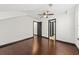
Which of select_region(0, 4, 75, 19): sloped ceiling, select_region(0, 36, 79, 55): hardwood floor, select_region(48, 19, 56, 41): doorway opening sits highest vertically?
select_region(0, 4, 75, 19): sloped ceiling

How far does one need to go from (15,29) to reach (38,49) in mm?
474

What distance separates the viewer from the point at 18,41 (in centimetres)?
192

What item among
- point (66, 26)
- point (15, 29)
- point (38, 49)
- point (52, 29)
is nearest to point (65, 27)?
point (66, 26)

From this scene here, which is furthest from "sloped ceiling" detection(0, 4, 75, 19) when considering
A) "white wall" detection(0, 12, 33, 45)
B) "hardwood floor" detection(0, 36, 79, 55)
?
"hardwood floor" detection(0, 36, 79, 55)

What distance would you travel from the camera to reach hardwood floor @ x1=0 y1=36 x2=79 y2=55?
1884mm

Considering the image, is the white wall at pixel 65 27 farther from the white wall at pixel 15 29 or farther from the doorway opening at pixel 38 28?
the white wall at pixel 15 29

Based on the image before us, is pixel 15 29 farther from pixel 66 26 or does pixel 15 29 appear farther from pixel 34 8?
pixel 66 26

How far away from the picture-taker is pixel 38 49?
1914 millimetres

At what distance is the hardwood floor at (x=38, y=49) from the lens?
1884 millimetres

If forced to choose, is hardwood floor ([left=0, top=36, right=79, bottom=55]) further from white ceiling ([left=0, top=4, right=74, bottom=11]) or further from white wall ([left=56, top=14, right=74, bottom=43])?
white ceiling ([left=0, top=4, right=74, bottom=11])

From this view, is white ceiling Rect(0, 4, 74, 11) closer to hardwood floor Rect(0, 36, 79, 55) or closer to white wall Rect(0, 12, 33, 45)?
white wall Rect(0, 12, 33, 45)

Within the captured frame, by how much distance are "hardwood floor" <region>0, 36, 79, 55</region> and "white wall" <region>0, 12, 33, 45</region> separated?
10 centimetres

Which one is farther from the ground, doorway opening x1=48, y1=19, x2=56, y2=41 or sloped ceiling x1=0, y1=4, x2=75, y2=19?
sloped ceiling x1=0, y1=4, x2=75, y2=19
